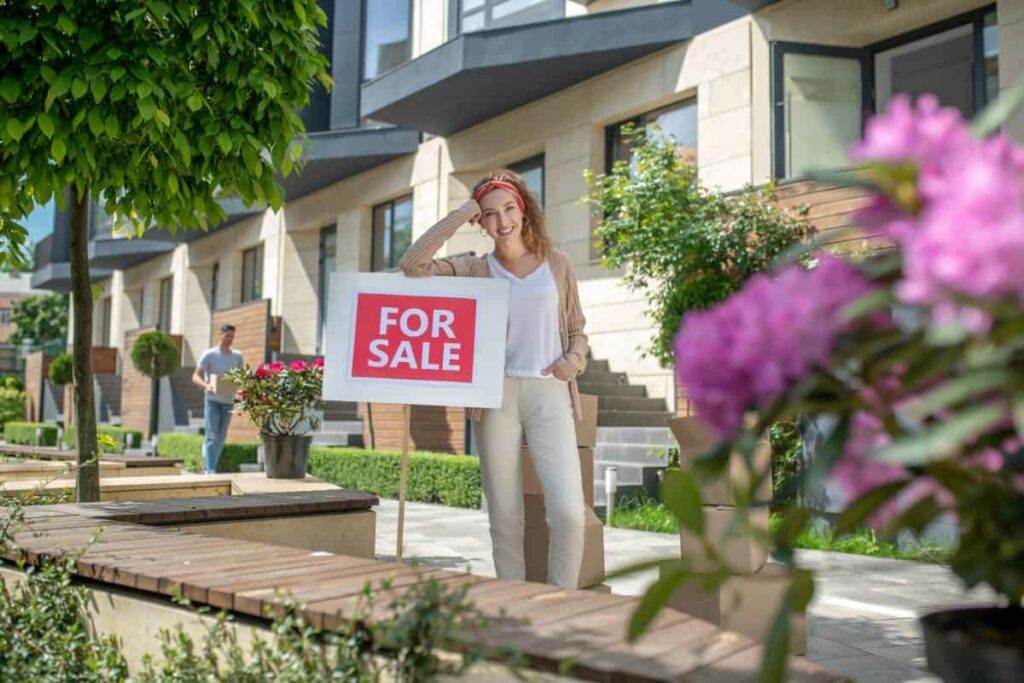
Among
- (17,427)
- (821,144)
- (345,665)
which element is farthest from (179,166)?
(17,427)

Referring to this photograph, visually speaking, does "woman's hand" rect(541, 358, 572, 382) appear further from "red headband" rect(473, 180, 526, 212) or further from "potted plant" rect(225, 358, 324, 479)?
"potted plant" rect(225, 358, 324, 479)

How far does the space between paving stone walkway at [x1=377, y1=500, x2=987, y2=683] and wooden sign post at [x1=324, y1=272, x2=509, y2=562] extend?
0.82 metres

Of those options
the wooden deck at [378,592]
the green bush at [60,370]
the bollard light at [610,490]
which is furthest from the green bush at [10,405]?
the wooden deck at [378,592]

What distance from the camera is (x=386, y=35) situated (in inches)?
690

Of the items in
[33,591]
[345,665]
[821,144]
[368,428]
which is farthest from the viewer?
[368,428]

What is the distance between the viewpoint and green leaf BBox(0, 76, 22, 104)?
3.93 m

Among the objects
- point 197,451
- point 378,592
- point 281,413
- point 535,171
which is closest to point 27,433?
point 197,451

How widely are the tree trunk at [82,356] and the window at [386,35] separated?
40.9 feet

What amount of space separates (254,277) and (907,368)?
73.5 feet

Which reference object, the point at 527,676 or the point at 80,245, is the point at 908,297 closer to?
the point at 527,676

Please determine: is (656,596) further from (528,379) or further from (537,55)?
(537,55)

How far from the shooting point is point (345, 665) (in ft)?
6.63

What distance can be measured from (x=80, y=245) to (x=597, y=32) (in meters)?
8.31

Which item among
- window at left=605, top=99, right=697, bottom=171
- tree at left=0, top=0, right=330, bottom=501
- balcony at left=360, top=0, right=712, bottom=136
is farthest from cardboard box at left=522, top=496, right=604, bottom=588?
balcony at left=360, top=0, right=712, bottom=136
